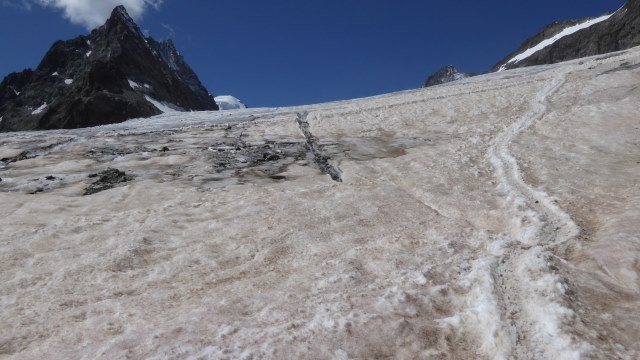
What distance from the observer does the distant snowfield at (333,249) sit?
6.88 metres

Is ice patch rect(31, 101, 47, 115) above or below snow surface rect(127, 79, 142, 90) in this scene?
below

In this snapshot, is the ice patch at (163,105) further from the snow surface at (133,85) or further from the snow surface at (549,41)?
the snow surface at (549,41)

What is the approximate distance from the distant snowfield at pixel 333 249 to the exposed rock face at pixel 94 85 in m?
104

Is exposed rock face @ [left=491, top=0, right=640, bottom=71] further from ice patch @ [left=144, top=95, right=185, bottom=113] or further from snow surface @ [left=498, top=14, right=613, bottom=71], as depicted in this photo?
ice patch @ [left=144, top=95, right=185, bottom=113]

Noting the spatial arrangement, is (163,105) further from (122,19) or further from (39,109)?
(39,109)

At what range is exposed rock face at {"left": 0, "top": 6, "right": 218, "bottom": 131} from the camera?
380 ft

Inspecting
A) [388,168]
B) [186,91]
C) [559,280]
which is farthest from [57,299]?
[186,91]

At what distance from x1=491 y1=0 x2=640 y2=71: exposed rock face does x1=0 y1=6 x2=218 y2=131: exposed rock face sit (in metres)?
109

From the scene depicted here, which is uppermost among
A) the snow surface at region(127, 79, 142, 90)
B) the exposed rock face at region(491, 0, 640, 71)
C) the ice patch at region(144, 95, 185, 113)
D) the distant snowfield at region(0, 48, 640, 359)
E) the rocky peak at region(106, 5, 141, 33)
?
the rocky peak at region(106, 5, 141, 33)

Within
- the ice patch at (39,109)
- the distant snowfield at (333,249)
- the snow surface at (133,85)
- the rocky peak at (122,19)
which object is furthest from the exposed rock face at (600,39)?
the ice patch at (39,109)

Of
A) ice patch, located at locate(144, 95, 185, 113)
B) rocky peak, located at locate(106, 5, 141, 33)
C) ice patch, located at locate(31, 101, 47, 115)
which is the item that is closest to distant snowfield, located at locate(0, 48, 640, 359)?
ice patch, located at locate(144, 95, 185, 113)

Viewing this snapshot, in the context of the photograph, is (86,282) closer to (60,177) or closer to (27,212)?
(27,212)

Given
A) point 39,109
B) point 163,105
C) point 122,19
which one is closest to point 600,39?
point 163,105

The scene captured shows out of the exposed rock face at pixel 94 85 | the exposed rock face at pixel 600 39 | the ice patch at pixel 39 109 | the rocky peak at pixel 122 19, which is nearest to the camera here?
the exposed rock face at pixel 600 39
